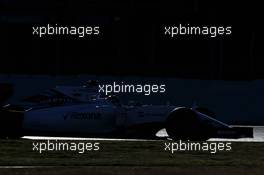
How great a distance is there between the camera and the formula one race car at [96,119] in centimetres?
1448

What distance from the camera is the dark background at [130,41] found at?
31.2 meters

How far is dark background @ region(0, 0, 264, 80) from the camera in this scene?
102 feet

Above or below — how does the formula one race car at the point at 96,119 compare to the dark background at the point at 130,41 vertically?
below

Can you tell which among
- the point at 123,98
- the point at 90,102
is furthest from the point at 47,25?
the point at 90,102

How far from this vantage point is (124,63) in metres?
31.8

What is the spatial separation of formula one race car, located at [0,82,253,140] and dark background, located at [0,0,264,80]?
619 inches

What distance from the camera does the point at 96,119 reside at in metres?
14.6

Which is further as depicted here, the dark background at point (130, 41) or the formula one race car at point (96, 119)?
the dark background at point (130, 41)

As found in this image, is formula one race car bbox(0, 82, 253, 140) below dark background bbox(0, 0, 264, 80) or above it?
below

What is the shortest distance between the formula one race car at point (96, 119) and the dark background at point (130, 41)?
1572 cm

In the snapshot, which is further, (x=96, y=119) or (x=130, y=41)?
→ (x=130, y=41)

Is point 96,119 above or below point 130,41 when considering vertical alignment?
below

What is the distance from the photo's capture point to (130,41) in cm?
3284

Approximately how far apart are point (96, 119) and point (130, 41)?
18.4 m
